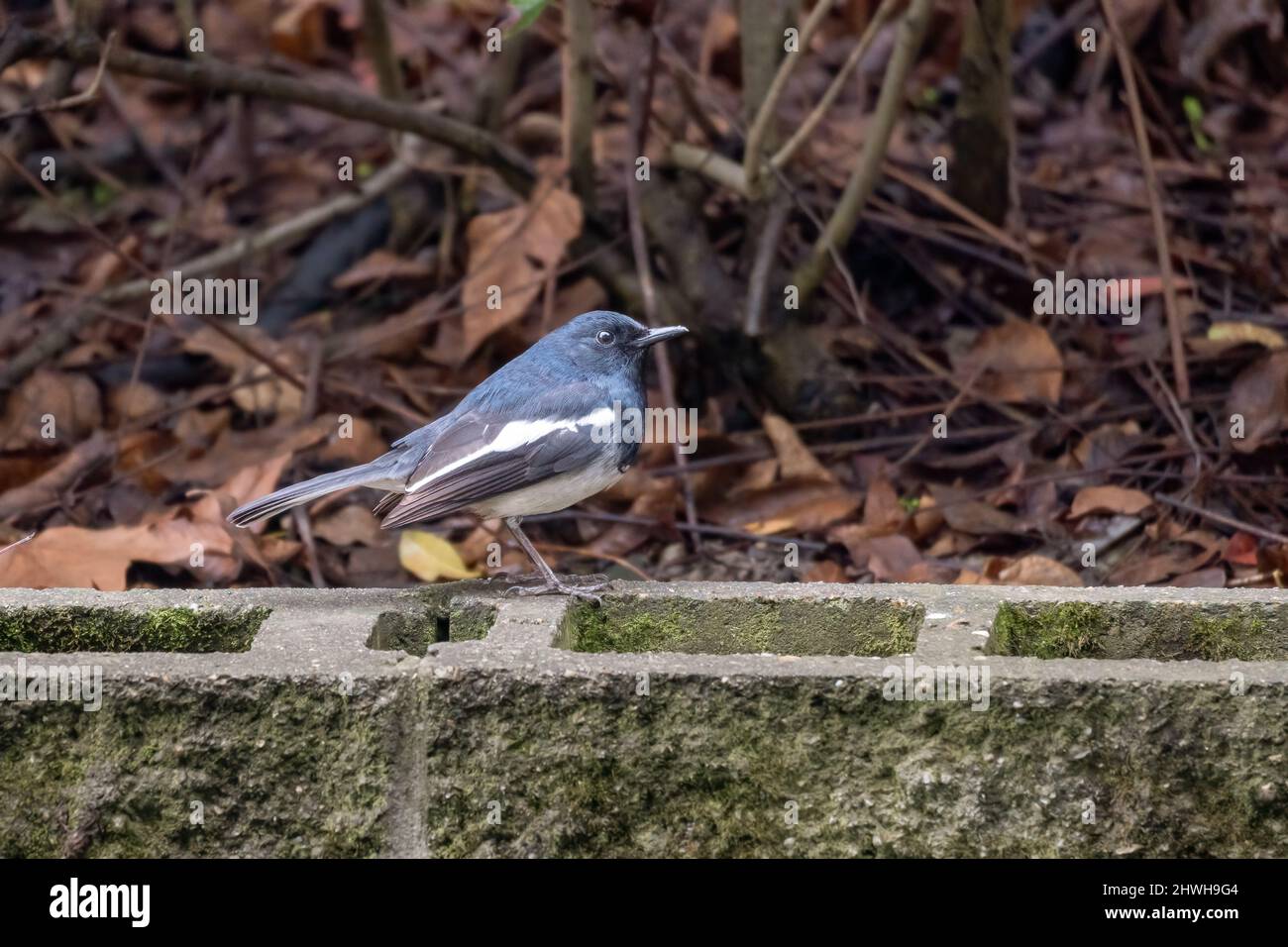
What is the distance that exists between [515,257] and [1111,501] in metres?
2.29

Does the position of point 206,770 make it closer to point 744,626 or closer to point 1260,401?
point 744,626

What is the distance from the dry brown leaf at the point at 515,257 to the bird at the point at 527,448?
128 cm

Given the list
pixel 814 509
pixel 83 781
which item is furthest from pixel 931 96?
pixel 83 781

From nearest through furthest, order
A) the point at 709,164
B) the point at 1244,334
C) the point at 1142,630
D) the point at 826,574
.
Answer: the point at 1142,630 → the point at 826,574 → the point at 1244,334 → the point at 709,164

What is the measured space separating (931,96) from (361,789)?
516 centimetres

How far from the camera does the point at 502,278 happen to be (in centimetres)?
594

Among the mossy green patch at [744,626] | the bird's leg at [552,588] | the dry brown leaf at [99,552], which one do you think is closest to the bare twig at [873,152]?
the bird's leg at [552,588]

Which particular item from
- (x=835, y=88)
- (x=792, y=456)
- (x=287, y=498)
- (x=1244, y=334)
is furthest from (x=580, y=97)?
(x=1244, y=334)

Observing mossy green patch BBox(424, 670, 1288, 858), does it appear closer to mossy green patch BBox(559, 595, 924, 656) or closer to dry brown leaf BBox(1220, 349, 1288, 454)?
mossy green patch BBox(559, 595, 924, 656)

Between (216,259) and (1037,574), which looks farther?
(216,259)

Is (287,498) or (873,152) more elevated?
(873,152)

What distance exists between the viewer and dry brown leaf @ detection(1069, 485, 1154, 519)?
16.2 ft

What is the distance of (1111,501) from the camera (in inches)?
195

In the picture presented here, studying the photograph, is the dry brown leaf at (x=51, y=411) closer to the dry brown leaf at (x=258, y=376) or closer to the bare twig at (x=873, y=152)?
the dry brown leaf at (x=258, y=376)
